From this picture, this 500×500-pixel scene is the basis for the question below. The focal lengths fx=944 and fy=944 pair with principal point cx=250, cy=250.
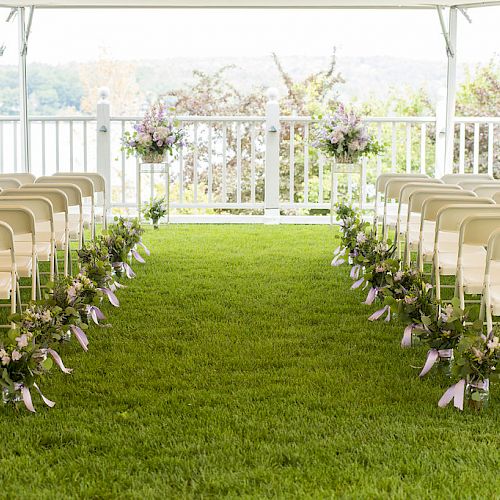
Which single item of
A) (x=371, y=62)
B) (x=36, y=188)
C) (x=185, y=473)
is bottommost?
(x=185, y=473)

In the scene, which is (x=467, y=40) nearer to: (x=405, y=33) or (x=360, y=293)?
(x=405, y=33)

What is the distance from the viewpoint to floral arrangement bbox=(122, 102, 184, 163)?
10.4 m

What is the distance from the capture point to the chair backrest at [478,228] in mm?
4195

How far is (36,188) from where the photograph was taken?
5828mm

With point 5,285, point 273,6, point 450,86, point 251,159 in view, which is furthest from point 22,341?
point 251,159

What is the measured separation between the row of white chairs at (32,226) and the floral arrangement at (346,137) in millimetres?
3267

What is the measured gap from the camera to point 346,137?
10.1 meters

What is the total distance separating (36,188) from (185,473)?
10.1 ft

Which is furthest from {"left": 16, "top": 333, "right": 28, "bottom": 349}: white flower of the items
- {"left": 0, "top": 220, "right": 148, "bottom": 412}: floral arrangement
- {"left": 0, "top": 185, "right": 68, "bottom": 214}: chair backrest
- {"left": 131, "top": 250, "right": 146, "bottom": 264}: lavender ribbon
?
{"left": 131, "top": 250, "right": 146, "bottom": 264}: lavender ribbon

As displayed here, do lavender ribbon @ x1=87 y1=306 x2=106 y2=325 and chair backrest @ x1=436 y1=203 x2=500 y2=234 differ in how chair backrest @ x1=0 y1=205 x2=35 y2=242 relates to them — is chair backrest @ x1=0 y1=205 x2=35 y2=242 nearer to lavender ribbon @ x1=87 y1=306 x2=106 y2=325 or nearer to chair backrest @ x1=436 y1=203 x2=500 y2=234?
lavender ribbon @ x1=87 y1=306 x2=106 y2=325

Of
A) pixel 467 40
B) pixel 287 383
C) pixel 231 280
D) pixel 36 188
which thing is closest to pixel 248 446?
pixel 287 383

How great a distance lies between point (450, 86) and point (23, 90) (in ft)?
16.4

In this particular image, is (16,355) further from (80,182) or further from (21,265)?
(80,182)

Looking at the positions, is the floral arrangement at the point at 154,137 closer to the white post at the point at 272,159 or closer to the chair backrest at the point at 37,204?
the white post at the point at 272,159
